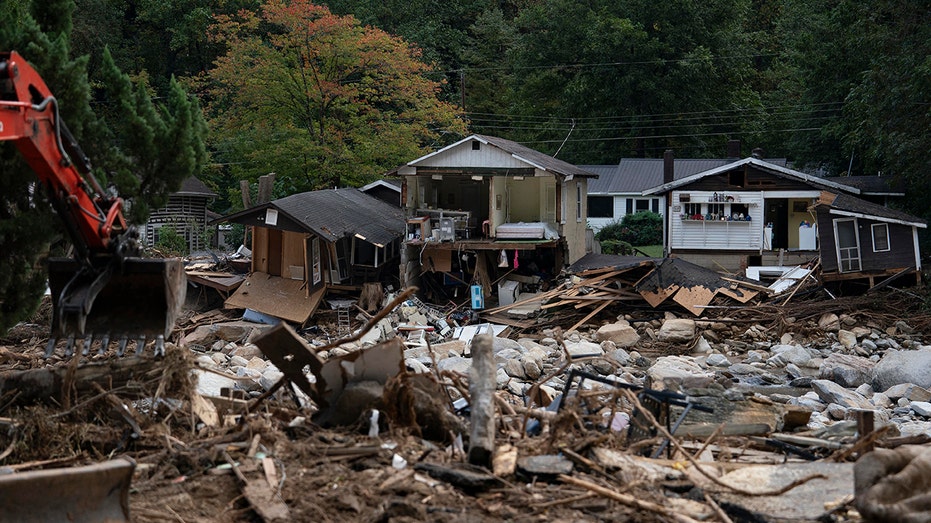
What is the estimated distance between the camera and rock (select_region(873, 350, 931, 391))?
1805 centimetres

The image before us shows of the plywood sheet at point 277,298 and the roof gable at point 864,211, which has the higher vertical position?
the roof gable at point 864,211

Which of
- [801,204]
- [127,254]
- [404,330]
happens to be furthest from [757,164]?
[127,254]

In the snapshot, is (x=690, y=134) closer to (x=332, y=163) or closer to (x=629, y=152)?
(x=629, y=152)

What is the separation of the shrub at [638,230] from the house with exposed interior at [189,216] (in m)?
16.6

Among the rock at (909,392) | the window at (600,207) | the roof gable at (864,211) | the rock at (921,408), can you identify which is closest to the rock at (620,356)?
the rock at (909,392)

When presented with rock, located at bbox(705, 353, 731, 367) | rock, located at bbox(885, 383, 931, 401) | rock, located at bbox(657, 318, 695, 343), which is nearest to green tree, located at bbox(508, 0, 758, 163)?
rock, located at bbox(657, 318, 695, 343)

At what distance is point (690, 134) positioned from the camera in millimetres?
50625

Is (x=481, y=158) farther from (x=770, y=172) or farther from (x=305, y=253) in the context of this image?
A: (x=770, y=172)

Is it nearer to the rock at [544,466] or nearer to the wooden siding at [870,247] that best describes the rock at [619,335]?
the wooden siding at [870,247]

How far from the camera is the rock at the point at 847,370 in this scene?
61.4 feet

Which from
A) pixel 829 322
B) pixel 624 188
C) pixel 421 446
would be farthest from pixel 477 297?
pixel 421 446

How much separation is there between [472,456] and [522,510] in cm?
77

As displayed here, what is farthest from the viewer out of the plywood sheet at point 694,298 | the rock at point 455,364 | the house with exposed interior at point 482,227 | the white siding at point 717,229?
the white siding at point 717,229

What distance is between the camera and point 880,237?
26.6 m
